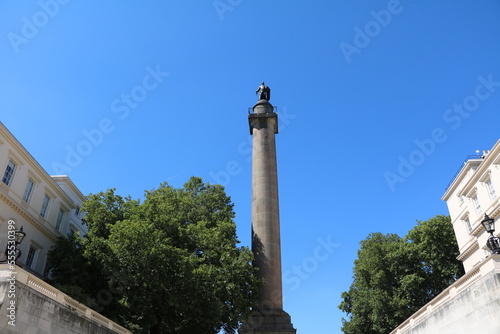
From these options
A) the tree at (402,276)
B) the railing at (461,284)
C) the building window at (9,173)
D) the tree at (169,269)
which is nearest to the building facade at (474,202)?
the tree at (402,276)

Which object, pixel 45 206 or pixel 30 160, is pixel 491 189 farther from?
pixel 30 160

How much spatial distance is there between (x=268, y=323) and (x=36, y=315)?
50.6 ft

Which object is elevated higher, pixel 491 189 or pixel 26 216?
pixel 491 189

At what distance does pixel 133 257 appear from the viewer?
69.6 feet

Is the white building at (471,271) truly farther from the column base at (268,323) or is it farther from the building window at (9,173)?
the building window at (9,173)

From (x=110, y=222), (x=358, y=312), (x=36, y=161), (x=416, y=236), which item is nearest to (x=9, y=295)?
(x=110, y=222)

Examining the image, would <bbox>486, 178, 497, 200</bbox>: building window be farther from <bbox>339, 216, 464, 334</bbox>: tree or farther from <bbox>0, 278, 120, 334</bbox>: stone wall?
<bbox>0, 278, 120, 334</bbox>: stone wall

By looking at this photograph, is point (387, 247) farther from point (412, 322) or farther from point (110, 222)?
point (110, 222)

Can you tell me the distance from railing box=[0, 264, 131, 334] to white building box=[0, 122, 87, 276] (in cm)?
1031

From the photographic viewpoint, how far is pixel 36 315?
1231 centimetres

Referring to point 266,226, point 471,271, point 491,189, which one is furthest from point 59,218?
point 491,189

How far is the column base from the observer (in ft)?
78.6

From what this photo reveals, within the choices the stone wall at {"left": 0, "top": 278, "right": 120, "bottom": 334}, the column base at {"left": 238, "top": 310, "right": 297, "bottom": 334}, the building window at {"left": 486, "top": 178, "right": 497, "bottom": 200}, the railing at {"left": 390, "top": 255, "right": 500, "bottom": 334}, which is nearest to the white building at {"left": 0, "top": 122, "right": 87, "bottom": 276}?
the stone wall at {"left": 0, "top": 278, "right": 120, "bottom": 334}

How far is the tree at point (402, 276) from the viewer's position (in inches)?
1375
